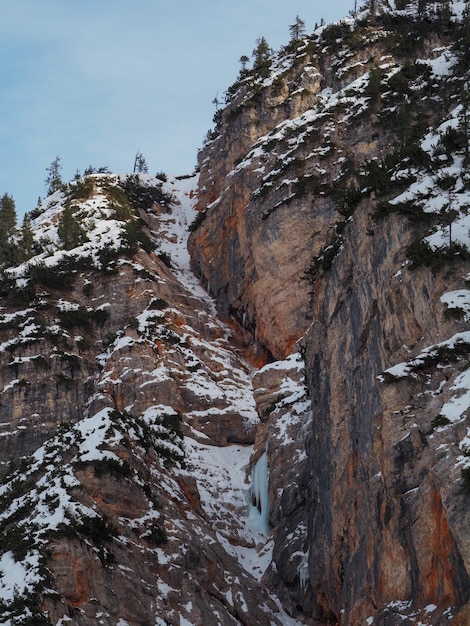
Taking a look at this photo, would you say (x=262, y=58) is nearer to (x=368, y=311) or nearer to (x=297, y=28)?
(x=297, y=28)

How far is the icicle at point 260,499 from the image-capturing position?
49.2 m

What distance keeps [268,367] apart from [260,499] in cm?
791

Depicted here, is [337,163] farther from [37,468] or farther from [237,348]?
[37,468]

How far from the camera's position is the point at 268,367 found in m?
54.7

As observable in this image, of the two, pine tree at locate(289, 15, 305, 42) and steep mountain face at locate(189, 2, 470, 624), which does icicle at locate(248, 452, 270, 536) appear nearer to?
steep mountain face at locate(189, 2, 470, 624)

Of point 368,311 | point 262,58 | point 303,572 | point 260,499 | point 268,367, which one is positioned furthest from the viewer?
point 262,58

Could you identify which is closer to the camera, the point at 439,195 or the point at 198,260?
the point at 439,195

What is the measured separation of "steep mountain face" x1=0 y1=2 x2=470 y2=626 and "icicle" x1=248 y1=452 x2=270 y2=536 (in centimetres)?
14

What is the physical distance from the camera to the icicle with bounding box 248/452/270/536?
49219 millimetres

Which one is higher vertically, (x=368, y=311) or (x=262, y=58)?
(x=262, y=58)

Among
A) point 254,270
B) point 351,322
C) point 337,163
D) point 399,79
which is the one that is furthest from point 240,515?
point 399,79

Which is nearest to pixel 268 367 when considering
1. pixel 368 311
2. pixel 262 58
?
pixel 368 311

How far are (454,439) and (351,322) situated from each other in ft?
42.3

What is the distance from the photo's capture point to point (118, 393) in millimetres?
55344
